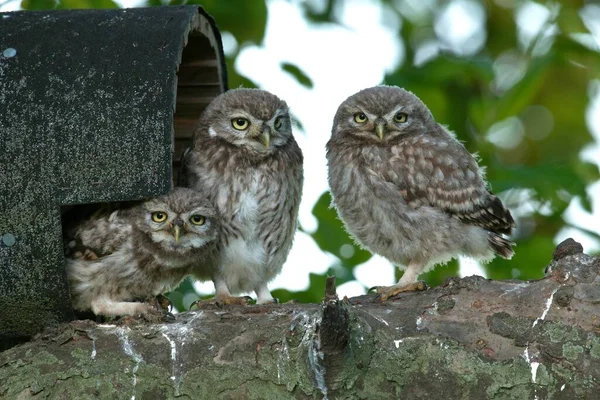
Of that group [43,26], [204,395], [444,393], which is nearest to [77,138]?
[43,26]

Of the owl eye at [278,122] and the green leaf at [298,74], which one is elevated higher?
the green leaf at [298,74]

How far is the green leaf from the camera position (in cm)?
626

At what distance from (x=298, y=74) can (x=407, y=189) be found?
1415 mm

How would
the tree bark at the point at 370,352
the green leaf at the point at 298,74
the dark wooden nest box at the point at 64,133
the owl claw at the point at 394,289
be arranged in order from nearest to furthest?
the tree bark at the point at 370,352, the dark wooden nest box at the point at 64,133, the owl claw at the point at 394,289, the green leaf at the point at 298,74

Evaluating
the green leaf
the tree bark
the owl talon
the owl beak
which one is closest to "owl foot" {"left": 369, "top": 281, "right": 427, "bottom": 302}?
the tree bark

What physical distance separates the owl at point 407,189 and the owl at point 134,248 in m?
0.72

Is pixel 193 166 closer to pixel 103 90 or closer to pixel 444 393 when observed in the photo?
pixel 103 90

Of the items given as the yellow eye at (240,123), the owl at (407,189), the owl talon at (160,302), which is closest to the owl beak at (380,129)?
the owl at (407,189)

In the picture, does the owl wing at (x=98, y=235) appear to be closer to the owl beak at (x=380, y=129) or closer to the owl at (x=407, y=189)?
the owl at (x=407, y=189)

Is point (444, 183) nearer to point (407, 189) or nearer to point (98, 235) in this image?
point (407, 189)

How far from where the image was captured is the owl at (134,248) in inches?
187

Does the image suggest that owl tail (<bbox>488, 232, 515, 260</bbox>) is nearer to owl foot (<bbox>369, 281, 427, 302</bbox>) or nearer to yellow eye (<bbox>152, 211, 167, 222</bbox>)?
owl foot (<bbox>369, 281, 427, 302</bbox>)

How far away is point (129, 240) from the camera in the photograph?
4.83m

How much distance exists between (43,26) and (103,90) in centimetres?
46
